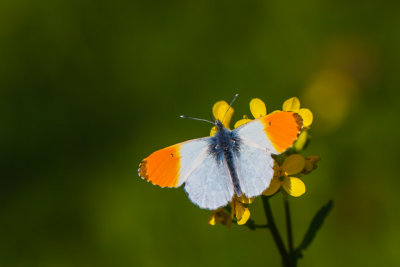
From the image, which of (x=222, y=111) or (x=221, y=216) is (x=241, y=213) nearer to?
(x=221, y=216)

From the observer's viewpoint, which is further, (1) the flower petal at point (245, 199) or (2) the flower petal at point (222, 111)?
(2) the flower petal at point (222, 111)

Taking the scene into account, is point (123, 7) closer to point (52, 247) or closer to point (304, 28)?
point (304, 28)

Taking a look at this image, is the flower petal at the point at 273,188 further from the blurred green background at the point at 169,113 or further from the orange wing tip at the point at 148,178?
the blurred green background at the point at 169,113

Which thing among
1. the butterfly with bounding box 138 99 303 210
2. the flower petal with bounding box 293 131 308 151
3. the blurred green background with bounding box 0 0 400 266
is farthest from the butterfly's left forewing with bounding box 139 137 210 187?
the blurred green background with bounding box 0 0 400 266

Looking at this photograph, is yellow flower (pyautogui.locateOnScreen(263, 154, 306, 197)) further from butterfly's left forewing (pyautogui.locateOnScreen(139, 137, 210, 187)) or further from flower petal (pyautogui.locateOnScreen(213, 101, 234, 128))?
flower petal (pyautogui.locateOnScreen(213, 101, 234, 128))

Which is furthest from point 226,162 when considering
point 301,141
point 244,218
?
point 301,141

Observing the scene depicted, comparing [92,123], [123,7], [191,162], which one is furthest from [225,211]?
[123,7]

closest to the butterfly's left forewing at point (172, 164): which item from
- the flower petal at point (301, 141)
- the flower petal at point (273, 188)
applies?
the flower petal at point (273, 188)

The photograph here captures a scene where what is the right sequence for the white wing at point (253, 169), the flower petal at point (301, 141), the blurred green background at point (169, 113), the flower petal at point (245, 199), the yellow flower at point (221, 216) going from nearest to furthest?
1. the white wing at point (253, 169)
2. the flower petal at point (245, 199)
3. the yellow flower at point (221, 216)
4. the flower petal at point (301, 141)
5. the blurred green background at point (169, 113)
